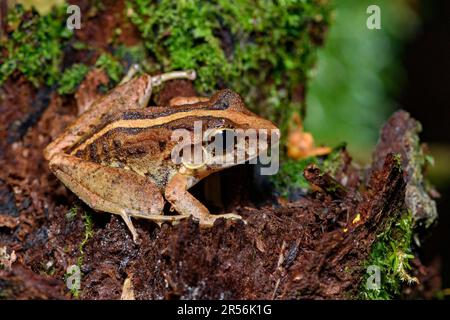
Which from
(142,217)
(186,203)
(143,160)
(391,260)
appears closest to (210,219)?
(186,203)

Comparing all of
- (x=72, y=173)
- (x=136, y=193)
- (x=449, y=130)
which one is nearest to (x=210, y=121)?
(x=136, y=193)

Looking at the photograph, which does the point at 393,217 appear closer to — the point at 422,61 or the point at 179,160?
the point at 179,160

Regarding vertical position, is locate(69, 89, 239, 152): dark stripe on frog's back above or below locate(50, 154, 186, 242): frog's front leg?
above

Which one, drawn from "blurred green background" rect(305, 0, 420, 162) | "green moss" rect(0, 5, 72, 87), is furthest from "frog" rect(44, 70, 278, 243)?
"blurred green background" rect(305, 0, 420, 162)

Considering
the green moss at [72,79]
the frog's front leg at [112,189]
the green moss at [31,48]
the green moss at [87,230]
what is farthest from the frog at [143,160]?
the green moss at [31,48]

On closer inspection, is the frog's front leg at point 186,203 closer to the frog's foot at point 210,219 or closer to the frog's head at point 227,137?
the frog's foot at point 210,219

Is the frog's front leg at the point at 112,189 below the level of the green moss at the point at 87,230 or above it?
above

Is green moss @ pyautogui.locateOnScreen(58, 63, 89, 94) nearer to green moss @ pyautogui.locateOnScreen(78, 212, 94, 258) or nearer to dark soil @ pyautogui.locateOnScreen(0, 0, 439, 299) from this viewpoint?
dark soil @ pyautogui.locateOnScreen(0, 0, 439, 299)
